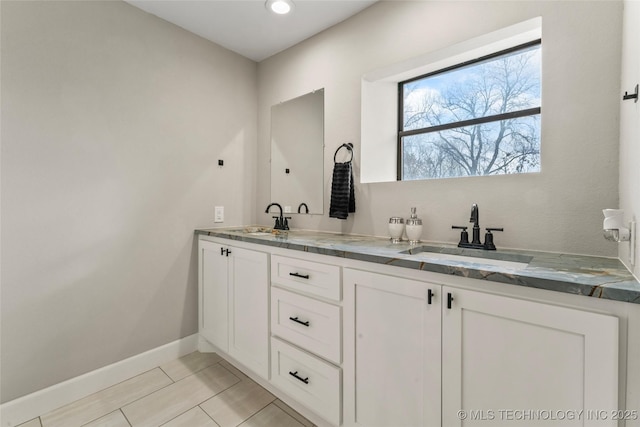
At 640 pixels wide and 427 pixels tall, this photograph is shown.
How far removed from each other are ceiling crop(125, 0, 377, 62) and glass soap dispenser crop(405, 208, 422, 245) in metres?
1.43

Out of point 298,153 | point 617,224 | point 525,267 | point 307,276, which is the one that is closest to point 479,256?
point 525,267

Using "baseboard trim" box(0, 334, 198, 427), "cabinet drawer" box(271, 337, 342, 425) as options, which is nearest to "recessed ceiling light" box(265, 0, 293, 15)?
"cabinet drawer" box(271, 337, 342, 425)

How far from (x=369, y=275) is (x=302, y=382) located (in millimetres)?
711

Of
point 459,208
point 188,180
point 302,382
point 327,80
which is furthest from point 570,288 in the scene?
point 188,180

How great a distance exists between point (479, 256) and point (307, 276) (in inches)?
32.8

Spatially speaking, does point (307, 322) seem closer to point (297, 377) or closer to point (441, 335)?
point (297, 377)

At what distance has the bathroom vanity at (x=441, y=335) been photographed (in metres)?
0.76

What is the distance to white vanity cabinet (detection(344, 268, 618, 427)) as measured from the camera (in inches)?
30.6

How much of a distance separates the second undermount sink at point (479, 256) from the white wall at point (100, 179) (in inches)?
66.8

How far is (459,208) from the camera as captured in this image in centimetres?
155

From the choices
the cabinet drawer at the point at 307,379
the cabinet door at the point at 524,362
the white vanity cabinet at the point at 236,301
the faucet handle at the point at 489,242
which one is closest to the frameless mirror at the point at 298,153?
the white vanity cabinet at the point at 236,301

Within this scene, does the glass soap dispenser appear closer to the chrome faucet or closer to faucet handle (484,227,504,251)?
faucet handle (484,227,504,251)

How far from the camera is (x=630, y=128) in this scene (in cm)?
96

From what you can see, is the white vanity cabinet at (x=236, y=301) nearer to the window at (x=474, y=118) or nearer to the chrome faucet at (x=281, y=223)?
the chrome faucet at (x=281, y=223)
